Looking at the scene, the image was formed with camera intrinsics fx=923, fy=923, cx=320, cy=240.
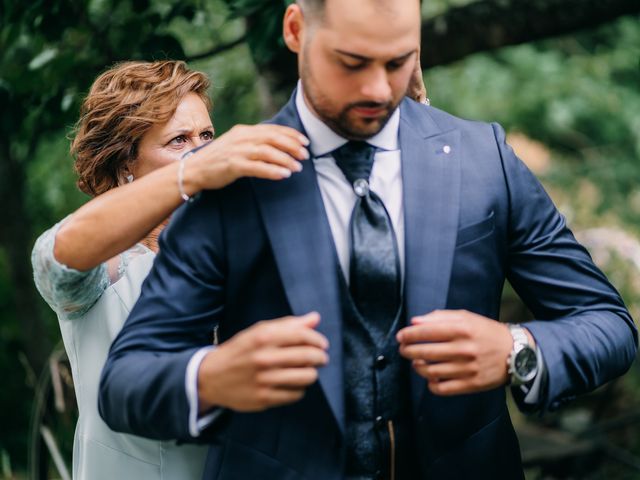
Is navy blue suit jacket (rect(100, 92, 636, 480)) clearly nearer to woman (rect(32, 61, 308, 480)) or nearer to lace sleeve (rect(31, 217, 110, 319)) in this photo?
woman (rect(32, 61, 308, 480))

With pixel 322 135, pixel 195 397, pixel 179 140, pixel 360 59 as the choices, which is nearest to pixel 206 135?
pixel 179 140

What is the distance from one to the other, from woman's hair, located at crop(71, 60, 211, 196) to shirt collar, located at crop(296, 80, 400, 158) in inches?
39.5

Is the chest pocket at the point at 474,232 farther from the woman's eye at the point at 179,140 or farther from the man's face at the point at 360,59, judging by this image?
the woman's eye at the point at 179,140

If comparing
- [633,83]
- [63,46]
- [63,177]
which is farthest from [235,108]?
[633,83]

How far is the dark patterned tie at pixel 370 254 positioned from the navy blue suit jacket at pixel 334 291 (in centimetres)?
4

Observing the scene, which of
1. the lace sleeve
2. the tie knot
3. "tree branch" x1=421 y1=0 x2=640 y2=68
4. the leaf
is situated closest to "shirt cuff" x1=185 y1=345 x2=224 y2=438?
the tie knot

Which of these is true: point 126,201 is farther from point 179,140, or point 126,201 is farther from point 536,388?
point 536,388

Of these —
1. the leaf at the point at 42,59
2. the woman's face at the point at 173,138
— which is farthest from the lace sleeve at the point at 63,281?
the leaf at the point at 42,59

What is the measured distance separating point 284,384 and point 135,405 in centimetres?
34

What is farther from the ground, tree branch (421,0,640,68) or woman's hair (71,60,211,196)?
woman's hair (71,60,211,196)

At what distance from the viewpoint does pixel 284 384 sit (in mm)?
1626

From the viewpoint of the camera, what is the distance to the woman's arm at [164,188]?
1.87 meters

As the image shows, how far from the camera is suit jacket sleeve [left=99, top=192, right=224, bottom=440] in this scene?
1778 millimetres

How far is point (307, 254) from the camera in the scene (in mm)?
1879
